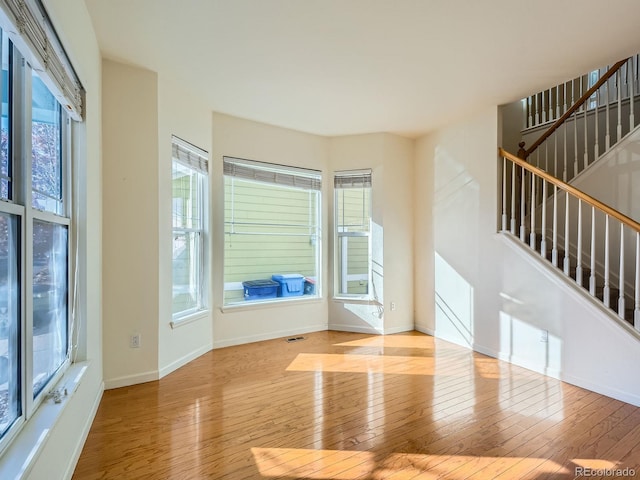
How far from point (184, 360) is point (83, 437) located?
1.32 m

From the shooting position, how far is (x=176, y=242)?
334 cm

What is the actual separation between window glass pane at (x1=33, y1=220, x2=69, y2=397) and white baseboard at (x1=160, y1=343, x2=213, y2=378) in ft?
3.81

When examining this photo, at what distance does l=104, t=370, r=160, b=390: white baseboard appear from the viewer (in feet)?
9.00

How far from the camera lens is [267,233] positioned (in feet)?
14.1

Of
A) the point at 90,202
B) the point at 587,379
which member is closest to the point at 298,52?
the point at 90,202

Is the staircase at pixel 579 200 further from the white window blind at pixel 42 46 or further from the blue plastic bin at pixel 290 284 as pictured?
the white window blind at pixel 42 46

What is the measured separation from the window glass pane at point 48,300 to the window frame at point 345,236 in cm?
319

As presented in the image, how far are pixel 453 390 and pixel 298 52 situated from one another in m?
3.02

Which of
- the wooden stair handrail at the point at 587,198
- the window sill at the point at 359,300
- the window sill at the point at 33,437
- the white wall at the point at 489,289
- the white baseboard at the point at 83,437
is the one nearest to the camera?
the window sill at the point at 33,437

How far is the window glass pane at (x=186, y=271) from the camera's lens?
10.9 ft

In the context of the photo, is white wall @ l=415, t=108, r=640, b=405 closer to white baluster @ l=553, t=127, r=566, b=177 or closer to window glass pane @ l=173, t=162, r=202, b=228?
white baluster @ l=553, t=127, r=566, b=177

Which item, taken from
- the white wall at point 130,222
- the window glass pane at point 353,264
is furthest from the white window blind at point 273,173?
the white wall at point 130,222

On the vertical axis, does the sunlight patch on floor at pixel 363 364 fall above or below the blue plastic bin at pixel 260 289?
below

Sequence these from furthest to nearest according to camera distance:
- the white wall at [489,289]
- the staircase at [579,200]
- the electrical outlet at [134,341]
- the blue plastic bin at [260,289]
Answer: the blue plastic bin at [260,289] < the staircase at [579,200] < the electrical outlet at [134,341] < the white wall at [489,289]
